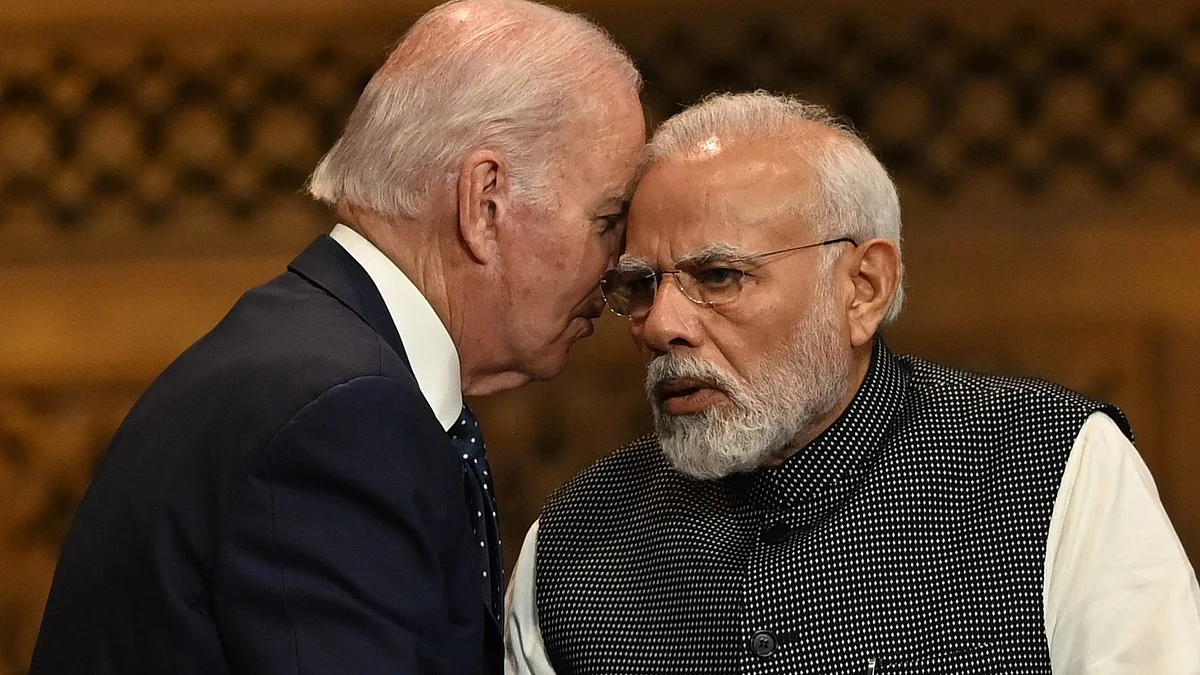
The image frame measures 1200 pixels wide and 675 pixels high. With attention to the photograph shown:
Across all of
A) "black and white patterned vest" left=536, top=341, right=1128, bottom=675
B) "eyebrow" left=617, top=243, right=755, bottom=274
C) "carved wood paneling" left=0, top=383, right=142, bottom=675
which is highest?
"eyebrow" left=617, top=243, right=755, bottom=274

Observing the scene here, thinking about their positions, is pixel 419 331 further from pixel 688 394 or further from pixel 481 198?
pixel 688 394

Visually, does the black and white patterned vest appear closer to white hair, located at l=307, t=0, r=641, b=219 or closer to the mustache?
the mustache

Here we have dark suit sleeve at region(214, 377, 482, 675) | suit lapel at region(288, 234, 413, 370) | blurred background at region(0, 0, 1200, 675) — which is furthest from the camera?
blurred background at region(0, 0, 1200, 675)

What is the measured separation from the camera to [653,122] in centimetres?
326

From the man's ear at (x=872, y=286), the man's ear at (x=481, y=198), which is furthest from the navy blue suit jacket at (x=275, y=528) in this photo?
the man's ear at (x=872, y=286)

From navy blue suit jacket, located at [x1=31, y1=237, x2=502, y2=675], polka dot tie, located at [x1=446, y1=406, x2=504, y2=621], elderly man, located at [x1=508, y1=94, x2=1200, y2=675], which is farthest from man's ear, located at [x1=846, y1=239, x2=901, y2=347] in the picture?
navy blue suit jacket, located at [x1=31, y1=237, x2=502, y2=675]

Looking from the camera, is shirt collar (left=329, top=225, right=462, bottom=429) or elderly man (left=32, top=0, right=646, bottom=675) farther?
shirt collar (left=329, top=225, right=462, bottom=429)

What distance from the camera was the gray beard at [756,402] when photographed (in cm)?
196

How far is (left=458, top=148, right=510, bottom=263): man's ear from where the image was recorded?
1.90m

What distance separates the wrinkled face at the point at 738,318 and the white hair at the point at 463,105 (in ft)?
0.63

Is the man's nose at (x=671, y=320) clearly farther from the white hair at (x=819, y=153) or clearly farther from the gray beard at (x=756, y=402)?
the white hair at (x=819, y=153)

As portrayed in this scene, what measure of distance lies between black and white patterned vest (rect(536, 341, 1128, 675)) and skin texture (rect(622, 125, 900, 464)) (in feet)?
0.58

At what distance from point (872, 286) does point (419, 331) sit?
0.65 metres

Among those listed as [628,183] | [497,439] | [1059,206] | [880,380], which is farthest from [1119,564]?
[497,439]
